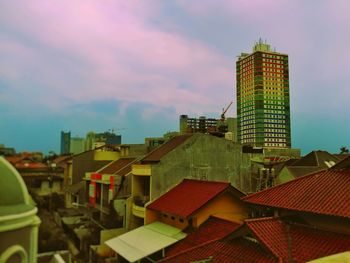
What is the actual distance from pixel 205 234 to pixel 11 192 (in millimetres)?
11029

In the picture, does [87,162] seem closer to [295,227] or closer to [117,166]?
[117,166]

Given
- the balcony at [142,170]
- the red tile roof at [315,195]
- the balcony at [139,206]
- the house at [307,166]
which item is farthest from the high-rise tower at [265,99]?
the red tile roof at [315,195]

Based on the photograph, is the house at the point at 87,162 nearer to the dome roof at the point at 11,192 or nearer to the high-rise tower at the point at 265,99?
the dome roof at the point at 11,192

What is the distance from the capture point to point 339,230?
11.3 metres

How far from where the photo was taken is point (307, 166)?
111ft

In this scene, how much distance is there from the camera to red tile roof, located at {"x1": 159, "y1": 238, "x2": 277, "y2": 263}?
1184 centimetres

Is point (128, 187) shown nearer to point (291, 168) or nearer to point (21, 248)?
point (291, 168)

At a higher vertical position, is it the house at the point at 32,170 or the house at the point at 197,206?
the house at the point at 32,170

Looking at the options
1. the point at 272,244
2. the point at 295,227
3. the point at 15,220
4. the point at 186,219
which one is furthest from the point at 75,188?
the point at 15,220

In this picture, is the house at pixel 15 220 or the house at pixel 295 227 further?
the house at pixel 295 227

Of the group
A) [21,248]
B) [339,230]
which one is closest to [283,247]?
[339,230]

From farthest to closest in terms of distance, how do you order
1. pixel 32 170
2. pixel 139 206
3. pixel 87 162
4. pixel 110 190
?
pixel 87 162, pixel 110 190, pixel 139 206, pixel 32 170

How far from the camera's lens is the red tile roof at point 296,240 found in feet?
34.9

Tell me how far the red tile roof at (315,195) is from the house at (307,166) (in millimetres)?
18033
